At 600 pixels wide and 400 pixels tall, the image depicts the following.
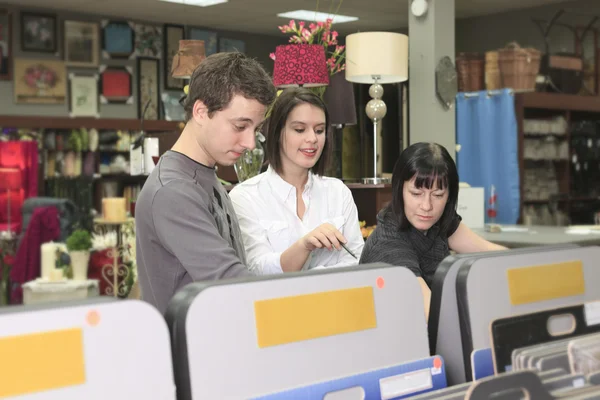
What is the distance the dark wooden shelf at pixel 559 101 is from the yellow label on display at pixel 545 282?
6340 millimetres

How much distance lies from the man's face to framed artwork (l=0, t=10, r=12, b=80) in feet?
29.3

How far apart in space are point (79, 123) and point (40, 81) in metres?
0.87

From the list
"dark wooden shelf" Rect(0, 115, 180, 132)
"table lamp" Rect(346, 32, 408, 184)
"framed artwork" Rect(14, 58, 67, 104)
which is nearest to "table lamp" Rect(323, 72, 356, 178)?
"table lamp" Rect(346, 32, 408, 184)

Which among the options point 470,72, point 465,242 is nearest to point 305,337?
point 465,242

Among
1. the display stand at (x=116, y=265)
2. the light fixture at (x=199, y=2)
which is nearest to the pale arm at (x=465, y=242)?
the display stand at (x=116, y=265)

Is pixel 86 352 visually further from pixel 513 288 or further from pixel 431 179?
pixel 431 179

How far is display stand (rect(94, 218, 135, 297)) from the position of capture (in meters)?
5.66

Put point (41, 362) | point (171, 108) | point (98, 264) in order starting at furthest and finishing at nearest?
point (171, 108), point (98, 264), point (41, 362)

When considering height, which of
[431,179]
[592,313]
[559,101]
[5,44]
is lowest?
[592,313]

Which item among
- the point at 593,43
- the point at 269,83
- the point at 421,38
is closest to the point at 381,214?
the point at 269,83

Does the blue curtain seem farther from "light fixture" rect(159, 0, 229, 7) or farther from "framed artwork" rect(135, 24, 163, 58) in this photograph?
"framed artwork" rect(135, 24, 163, 58)

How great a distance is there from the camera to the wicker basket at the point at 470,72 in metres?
7.30

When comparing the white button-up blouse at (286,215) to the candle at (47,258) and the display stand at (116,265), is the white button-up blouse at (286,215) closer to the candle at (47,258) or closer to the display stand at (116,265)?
the display stand at (116,265)

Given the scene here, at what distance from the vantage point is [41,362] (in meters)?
0.70
